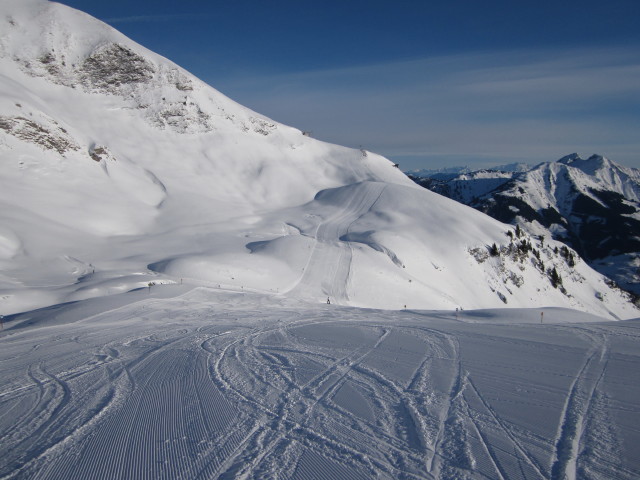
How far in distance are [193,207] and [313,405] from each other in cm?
4038

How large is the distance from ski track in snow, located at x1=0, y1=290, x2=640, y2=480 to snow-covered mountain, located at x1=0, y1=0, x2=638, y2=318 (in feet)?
45.4

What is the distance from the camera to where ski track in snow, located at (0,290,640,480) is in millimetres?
4645

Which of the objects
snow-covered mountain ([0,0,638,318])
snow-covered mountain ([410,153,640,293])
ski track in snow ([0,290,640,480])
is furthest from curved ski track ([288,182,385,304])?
snow-covered mountain ([410,153,640,293])

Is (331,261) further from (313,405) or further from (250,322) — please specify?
(313,405)

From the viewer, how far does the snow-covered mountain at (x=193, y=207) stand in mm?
27234

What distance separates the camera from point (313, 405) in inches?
247

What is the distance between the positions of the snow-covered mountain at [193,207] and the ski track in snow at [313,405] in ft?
45.4

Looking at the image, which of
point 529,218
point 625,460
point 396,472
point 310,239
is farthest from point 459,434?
point 529,218

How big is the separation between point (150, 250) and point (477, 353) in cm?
2750

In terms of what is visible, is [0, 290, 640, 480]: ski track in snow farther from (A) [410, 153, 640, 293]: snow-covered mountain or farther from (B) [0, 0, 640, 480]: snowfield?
(A) [410, 153, 640, 293]: snow-covered mountain

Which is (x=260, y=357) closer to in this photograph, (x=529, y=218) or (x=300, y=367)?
(x=300, y=367)

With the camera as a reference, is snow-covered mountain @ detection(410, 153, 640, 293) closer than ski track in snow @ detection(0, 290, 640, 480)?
No

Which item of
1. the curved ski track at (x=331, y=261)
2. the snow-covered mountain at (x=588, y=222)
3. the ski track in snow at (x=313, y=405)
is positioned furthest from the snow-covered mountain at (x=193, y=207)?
the snow-covered mountain at (x=588, y=222)

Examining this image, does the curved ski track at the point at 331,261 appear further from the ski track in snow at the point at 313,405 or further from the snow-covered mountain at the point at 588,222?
the snow-covered mountain at the point at 588,222
